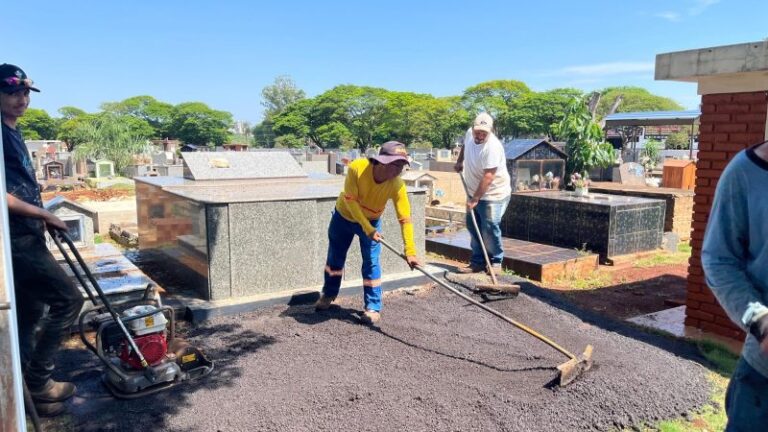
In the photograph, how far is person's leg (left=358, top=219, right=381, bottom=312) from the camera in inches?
187

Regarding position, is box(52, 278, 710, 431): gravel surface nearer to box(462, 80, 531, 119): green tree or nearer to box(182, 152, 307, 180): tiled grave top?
box(182, 152, 307, 180): tiled grave top

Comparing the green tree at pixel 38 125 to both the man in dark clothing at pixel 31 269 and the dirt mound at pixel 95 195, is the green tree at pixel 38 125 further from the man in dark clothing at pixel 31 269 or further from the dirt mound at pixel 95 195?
the man in dark clothing at pixel 31 269

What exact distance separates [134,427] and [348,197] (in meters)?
2.31

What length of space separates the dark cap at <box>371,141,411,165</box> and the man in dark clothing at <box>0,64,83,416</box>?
2253 millimetres

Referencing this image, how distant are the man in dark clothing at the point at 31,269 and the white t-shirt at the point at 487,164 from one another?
4154mm

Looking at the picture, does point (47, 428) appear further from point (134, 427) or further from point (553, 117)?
point (553, 117)

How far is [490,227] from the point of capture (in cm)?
625

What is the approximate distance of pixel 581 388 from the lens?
3.61 m

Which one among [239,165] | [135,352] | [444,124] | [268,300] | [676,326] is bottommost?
[676,326]

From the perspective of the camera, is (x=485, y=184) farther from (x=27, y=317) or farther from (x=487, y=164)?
(x=27, y=317)

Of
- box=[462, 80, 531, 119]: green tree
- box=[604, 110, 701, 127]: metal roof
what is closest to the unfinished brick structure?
box=[604, 110, 701, 127]: metal roof

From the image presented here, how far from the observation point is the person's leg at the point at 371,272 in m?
4.74

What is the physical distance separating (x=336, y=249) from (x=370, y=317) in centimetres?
67

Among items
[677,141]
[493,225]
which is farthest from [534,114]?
[493,225]
